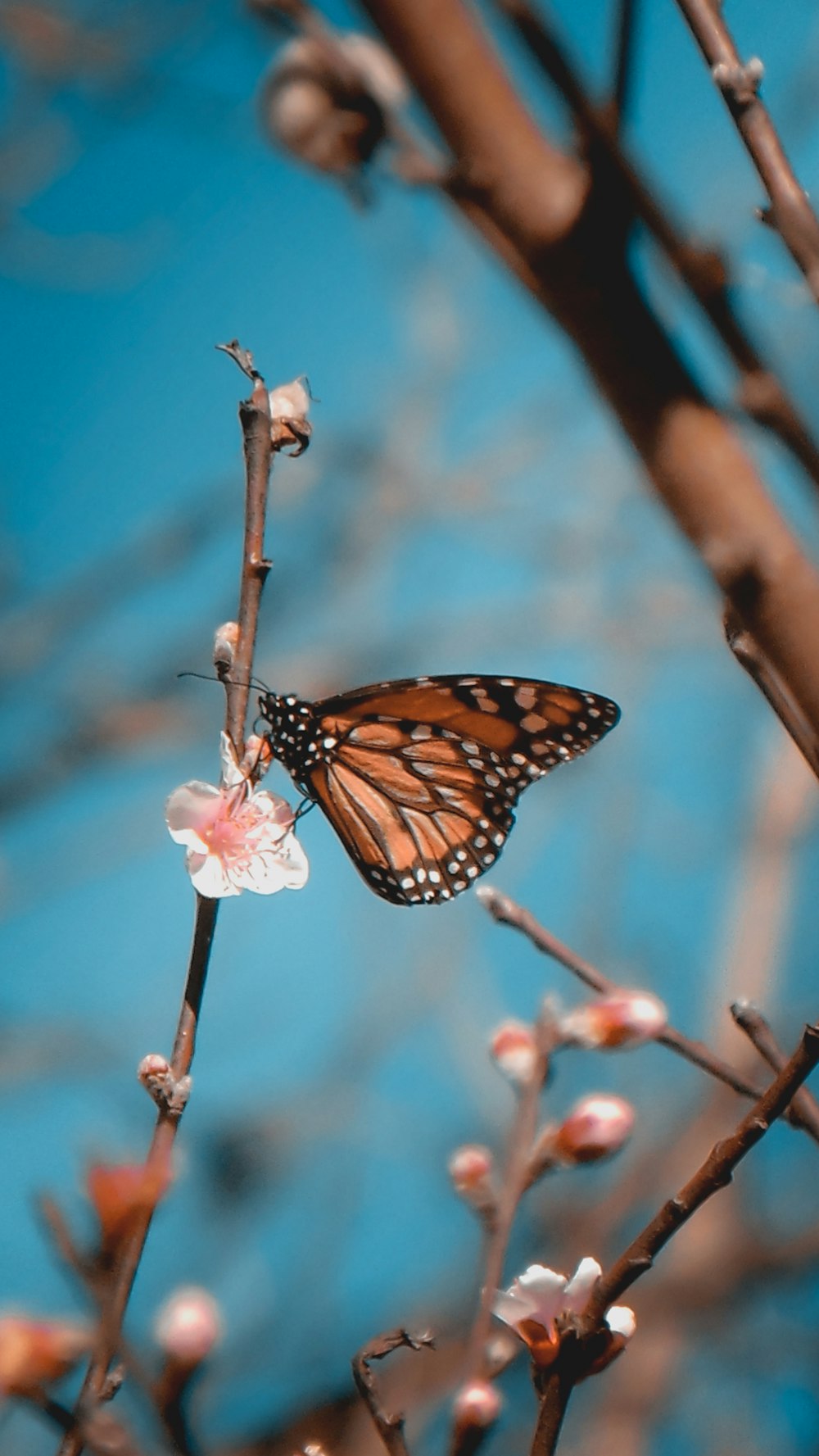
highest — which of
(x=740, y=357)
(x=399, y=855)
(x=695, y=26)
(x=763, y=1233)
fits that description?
(x=695, y=26)

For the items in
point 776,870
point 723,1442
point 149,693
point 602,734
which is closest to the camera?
point 602,734

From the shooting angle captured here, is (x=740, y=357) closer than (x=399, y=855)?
Yes

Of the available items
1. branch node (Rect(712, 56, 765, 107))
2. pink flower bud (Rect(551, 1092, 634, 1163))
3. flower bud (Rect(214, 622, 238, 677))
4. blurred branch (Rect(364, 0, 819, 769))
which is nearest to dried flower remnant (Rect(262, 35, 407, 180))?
blurred branch (Rect(364, 0, 819, 769))

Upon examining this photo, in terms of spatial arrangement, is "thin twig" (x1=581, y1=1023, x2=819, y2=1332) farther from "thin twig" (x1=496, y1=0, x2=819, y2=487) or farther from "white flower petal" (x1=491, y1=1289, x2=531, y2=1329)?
"thin twig" (x1=496, y1=0, x2=819, y2=487)

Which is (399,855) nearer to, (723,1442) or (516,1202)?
(516,1202)

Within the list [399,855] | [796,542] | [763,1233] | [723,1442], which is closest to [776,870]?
[763,1233]

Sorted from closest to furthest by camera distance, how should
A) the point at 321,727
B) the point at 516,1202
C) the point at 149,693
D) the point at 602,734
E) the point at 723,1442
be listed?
the point at 516,1202 < the point at 602,734 < the point at 321,727 < the point at 723,1442 < the point at 149,693

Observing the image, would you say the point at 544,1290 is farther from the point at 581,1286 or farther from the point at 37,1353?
the point at 37,1353
